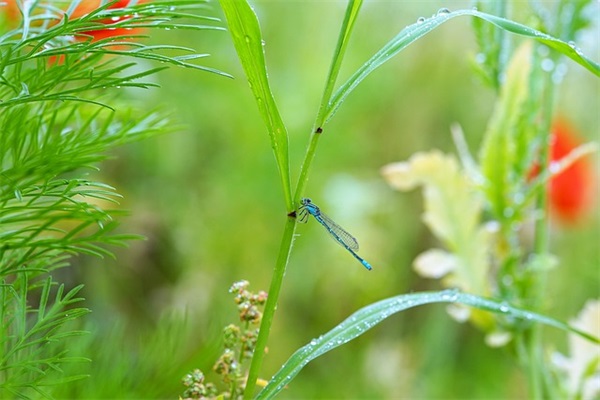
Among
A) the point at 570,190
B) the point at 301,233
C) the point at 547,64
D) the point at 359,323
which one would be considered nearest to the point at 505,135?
the point at 547,64

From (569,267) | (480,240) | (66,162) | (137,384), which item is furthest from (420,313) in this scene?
(66,162)

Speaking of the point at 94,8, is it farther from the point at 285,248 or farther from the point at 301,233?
the point at 301,233

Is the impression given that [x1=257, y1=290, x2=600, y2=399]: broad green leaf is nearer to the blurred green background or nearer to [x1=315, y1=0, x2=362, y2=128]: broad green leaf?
[x1=315, y1=0, x2=362, y2=128]: broad green leaf

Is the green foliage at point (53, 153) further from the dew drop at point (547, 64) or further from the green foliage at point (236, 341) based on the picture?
the dew drop at point (547, 64)

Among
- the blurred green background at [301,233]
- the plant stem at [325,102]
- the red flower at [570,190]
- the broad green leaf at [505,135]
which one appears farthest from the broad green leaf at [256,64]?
the red flower at [570,190]

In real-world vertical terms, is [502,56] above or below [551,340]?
below

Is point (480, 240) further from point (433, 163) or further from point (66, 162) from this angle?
point (66, 162)

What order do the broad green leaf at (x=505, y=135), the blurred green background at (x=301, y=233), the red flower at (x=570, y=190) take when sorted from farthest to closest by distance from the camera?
the red flower at (x=570, y=190) → the blurred green background at (x=301, y=233) → the broad green leaf at (x=505, y=135)

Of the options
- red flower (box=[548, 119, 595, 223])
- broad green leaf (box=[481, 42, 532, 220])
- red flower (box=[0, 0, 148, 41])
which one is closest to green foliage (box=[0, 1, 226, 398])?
red flower (box=[0, 0, 148, 41])
